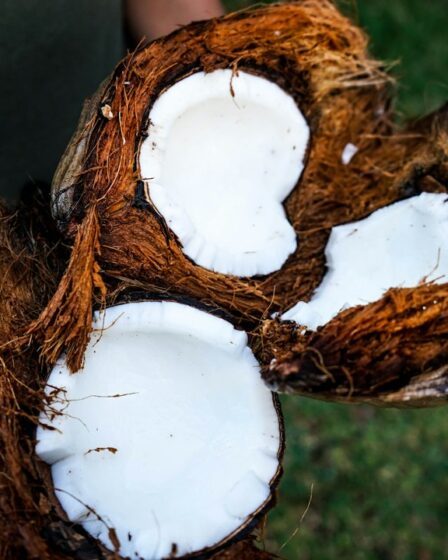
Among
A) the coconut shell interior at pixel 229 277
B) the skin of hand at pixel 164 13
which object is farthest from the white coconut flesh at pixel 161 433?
the skin of hand at pixel 164 13

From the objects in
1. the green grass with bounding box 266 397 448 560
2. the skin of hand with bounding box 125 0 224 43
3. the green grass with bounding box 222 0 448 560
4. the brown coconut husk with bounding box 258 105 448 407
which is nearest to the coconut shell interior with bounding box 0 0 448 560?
the brown coconut husk with bounding box 258 105 448 407

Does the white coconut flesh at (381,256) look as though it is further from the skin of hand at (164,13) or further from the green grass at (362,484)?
the green grass at (362,484)

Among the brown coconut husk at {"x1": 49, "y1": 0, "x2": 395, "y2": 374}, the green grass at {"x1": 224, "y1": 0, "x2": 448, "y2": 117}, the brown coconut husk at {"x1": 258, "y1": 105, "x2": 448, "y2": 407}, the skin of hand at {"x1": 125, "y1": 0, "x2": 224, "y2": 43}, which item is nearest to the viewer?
the brown coconut husk at {"x1": 258, "y1": 105, "x2": 448, "y2": 407}

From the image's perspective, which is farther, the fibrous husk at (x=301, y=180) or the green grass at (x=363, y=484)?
the green grass at (x=363, y=484)

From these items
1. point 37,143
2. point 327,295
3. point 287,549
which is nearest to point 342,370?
point 327,295

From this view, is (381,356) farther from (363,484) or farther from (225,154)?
(363,484)

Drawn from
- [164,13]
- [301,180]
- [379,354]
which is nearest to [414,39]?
[164,13]

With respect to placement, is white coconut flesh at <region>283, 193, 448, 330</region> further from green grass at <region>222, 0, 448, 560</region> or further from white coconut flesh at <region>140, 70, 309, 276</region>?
green grass at <region>222, 0, 448, 560</region>
